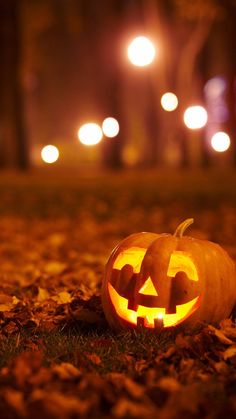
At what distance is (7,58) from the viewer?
25547mm

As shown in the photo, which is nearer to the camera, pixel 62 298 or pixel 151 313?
pixel 151 313

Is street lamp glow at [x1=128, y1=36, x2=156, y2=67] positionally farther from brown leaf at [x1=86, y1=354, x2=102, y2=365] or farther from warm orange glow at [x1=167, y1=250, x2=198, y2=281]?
brown leaf at [x1=86, y1=354, x2=102, y2=365]

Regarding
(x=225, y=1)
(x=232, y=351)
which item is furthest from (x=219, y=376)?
(x=225, y=1)

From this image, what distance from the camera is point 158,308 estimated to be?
401 cm

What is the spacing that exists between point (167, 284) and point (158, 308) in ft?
0.49

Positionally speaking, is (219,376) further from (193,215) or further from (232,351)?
(193,215)

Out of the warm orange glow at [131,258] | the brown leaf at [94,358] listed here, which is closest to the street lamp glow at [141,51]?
the warm orange glow at [131,258]

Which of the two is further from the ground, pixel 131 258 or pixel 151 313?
pixel 131 258

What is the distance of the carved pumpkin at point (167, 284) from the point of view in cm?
397

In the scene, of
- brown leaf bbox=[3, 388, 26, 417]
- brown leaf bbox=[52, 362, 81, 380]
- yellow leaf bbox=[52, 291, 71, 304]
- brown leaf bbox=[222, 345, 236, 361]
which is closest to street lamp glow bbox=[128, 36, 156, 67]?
yellow leaf bbox=[52, 291, 71, 304]

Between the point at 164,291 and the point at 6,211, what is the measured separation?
9397 mm

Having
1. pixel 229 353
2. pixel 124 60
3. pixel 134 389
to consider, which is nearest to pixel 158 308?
pixel 229 353

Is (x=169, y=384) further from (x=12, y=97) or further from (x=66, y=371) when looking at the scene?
(x=12, y=97)

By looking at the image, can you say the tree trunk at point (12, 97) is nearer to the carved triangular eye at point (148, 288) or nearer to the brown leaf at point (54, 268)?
the brown leaf at point (54, 268)
